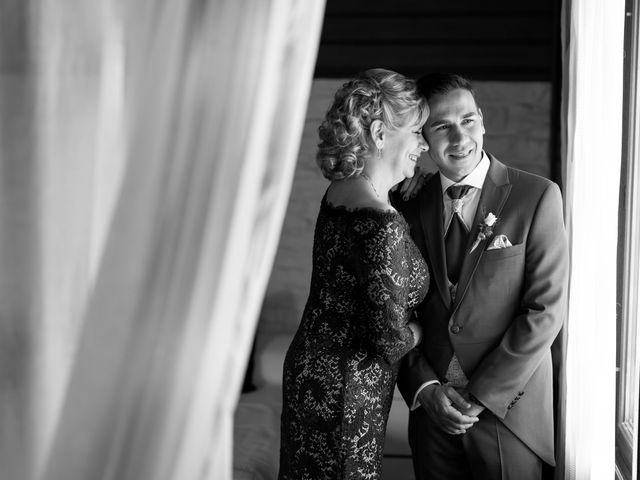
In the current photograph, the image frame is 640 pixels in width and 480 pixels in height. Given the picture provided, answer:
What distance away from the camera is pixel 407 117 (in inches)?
69.7

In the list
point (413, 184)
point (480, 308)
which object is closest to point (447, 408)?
point (480, 308)

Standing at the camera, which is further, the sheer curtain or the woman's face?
the woman's face

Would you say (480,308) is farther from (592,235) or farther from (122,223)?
(122,223)

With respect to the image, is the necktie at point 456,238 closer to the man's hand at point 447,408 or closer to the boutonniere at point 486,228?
the boutonniere at point 486,228

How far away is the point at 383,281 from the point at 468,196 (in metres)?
0.42

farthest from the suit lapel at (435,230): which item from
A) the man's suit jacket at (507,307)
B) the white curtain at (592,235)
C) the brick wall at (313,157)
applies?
the brick wall at (313,157)

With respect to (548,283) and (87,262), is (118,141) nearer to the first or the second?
(87,262)

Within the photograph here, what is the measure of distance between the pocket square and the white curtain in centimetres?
21

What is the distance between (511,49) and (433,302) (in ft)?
7.18

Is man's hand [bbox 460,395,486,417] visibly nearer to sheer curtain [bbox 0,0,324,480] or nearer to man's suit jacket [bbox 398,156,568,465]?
man's suit jacket [bbox 398,156,568,465]

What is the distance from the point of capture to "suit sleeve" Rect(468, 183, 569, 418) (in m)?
1.74

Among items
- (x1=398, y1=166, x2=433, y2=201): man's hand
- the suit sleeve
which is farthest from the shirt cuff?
(x1=398, y1=166, x2=433, y2=201): man's hand

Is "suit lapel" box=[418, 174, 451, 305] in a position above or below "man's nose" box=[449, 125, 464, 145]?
below

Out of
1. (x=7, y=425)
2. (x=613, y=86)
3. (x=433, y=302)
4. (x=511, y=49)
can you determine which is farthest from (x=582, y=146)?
(x=511, y=49)
